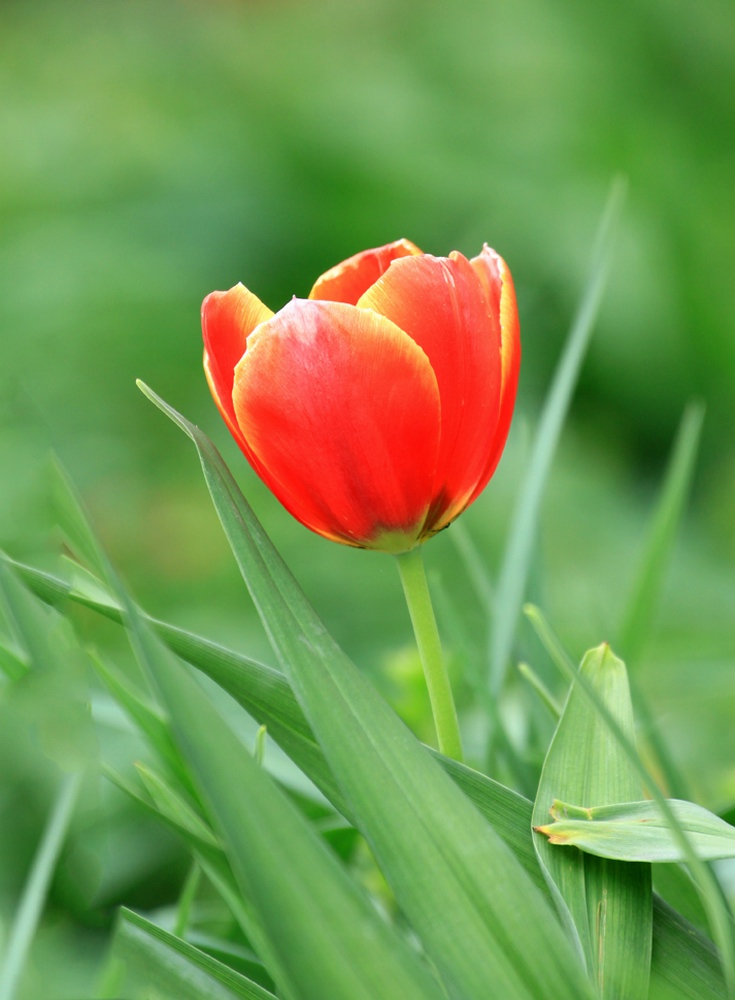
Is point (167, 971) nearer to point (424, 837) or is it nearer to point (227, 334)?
point (424, 837)

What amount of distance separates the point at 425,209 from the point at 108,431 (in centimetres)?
68

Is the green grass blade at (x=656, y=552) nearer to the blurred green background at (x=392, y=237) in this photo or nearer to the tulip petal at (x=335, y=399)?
the tulip petal at (x=335, y=399)

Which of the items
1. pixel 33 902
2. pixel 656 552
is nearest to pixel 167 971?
pixel 33 902

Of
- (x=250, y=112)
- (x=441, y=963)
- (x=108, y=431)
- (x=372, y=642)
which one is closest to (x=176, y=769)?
(x=441, y=963)

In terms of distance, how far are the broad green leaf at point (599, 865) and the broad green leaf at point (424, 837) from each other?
30 mm

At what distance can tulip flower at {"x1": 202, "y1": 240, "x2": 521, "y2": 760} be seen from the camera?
0.30 m

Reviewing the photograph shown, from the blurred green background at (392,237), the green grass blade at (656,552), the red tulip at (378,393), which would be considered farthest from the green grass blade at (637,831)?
the blurred green background at (392,237)

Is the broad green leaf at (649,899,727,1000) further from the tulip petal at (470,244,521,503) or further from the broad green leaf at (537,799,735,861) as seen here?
the tulip petal at (470,244,521,503)

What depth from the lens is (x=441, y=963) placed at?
237 millimetres

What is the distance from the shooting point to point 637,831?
0.90 ft

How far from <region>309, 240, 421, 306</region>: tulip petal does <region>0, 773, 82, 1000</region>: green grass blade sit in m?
0.19

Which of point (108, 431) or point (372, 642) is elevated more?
point (108, 431)

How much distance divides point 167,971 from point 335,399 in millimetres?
160

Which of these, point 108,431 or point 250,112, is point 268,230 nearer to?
point 250,112
